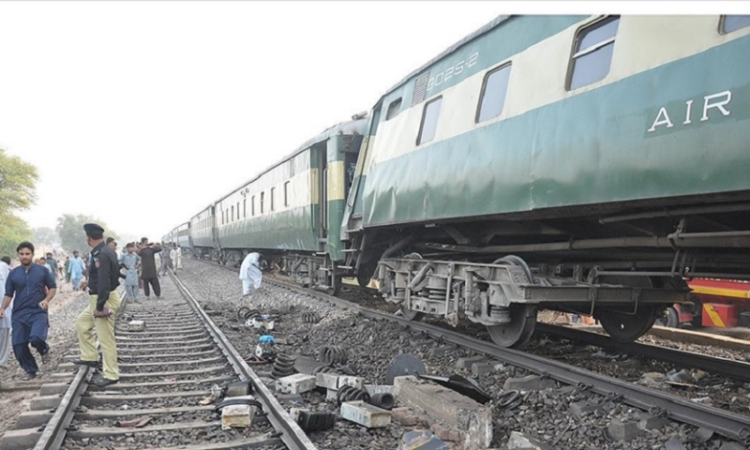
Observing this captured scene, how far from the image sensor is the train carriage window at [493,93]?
5582mm


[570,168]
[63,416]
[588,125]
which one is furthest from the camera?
[570,168]

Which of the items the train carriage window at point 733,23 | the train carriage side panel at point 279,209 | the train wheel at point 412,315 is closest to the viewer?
the train carriage window at point 733,23

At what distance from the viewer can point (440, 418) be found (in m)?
4.21

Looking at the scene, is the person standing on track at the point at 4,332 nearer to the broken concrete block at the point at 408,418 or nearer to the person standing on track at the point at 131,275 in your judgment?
the broken concrete block at the point at 408,418

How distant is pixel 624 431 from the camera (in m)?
3.82

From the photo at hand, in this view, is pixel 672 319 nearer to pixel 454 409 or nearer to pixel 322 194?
pixel 322 194

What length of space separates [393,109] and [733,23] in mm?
5667

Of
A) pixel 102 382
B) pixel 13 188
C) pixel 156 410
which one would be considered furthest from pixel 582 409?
pixel 13 188

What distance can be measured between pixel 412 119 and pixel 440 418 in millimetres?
4466

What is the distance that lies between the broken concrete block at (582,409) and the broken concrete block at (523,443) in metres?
0.55

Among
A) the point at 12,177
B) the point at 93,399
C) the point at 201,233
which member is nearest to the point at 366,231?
the point at 93,399

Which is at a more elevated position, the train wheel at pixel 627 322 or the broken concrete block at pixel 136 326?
the train wheel at pixel 627 322

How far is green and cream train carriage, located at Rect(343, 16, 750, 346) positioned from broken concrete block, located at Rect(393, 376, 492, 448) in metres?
1.44

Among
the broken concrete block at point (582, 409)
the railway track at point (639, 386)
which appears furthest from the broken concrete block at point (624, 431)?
the broken concrete block at point (582, 409)
